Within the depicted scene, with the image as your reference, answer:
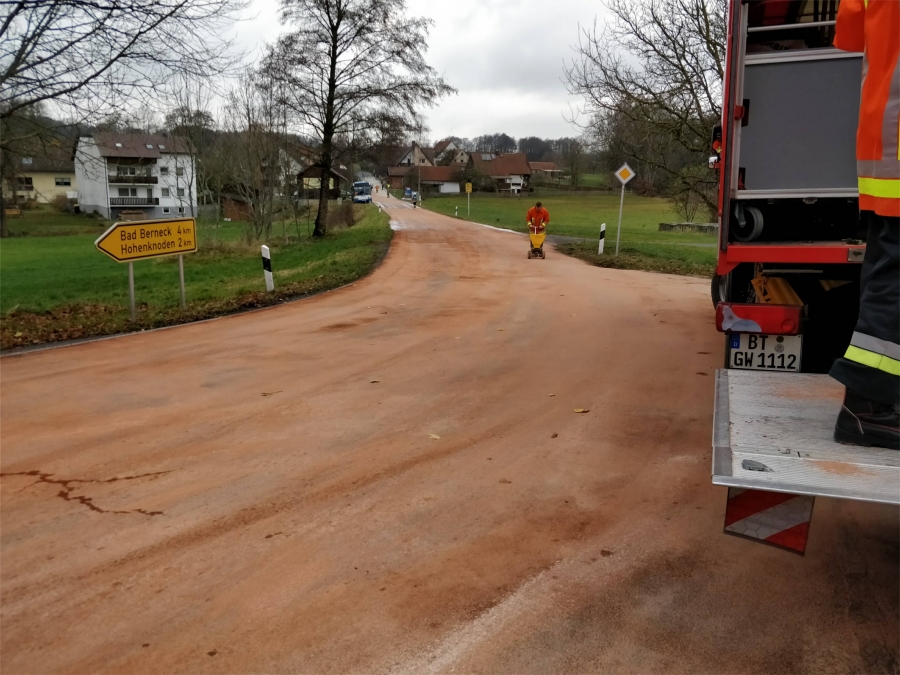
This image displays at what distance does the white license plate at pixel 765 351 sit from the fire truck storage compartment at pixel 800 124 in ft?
3.35

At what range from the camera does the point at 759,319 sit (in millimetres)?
4602

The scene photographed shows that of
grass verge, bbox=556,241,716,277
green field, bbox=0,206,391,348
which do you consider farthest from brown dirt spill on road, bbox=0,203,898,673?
grass verge, bbox=556,241,716,277

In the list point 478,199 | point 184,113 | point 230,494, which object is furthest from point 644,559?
point 478,199

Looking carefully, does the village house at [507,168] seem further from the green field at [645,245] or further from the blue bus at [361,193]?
the green field at [645,245]

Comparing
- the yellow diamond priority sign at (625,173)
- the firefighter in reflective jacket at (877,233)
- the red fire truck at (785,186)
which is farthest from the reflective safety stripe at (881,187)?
the yellow diamond priority sign at (625,173)

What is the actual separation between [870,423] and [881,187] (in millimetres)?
949

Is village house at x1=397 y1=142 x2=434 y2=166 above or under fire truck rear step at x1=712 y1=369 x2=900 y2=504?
above

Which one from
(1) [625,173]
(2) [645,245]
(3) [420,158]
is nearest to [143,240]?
(1) [625,173]

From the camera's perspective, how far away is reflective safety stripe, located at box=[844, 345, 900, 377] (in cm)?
278

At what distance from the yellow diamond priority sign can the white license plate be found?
15.6m

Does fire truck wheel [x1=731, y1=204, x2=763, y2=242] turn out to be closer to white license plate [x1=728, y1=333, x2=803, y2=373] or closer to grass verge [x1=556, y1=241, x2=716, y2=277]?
white license plate [x1=728, y1=333, x2=803, y2=373]

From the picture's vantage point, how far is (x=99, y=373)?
7.55 metres

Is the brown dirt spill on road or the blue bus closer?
the brown dirt spill on road

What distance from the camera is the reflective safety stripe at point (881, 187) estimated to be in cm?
263
